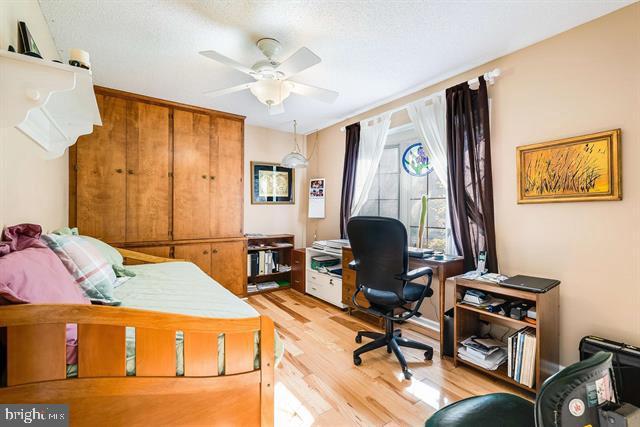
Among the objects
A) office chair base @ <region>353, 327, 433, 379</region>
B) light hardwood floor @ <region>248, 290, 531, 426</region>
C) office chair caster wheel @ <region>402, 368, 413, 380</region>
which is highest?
office chair base @ <region>353, 327, 433, 379</region>

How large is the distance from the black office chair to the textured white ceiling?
1.32 metres

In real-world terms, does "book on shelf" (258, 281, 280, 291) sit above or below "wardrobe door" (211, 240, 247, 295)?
below

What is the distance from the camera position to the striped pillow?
1.40 metres

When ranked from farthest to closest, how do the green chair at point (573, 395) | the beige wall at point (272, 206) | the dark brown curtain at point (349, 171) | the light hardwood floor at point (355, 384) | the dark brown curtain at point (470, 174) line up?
the beige wall at point (272, 206) → the dark brown curtain at point (349, 171) → the dark brown curtain at point (470, 174) → the light hardwood floor at point (355, 384) → the green chair at point (573, 395)

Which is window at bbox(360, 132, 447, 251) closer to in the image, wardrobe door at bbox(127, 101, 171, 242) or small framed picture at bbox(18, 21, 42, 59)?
wardrobe door at bbox(127, 101, 171, 242)

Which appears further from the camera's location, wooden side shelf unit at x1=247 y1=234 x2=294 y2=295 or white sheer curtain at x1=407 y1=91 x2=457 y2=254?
wooden side shelf unit at x1=247 y1=234 x2=294 y2=295

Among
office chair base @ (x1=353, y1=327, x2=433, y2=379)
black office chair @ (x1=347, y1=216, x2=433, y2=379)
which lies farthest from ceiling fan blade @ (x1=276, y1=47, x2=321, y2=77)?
office chair base @ (x1=353, y1=327, x2=433, y2=379)

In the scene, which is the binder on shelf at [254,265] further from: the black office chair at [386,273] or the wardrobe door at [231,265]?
the black office chair at [386,273]

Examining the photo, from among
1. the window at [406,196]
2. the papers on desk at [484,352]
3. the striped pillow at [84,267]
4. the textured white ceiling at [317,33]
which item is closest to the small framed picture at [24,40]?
the textured white ceiling at [317,33]

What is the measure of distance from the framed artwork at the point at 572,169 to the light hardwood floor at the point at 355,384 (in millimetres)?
1376

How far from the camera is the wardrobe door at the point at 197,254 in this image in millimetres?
3193

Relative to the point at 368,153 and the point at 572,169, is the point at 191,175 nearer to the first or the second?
the point at 368,153

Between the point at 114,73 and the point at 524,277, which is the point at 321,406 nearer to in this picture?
the point at 524,277

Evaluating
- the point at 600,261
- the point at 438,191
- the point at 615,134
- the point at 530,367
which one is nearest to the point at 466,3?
the point at 615,134
